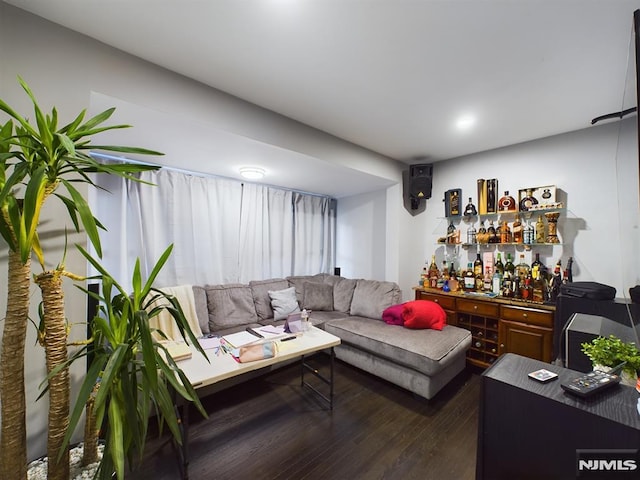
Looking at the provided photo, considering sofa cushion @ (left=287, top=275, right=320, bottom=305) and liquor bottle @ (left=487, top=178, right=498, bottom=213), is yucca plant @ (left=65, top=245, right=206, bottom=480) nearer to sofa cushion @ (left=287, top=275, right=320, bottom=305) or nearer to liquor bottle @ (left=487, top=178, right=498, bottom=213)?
sofa cushion @ (left=287, top=275, right=320, bottom=305)

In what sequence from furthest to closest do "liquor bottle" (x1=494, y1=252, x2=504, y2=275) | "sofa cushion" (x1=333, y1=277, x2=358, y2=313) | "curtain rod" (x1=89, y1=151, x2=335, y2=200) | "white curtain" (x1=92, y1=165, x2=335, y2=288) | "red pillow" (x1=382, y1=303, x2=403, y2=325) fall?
"sofa cushion" (x1=333, y1=277, x2=358, y2=313) < "liquor bottle" (x1=494, y1=252, x2=504, y2=275) < "red pillow" (x1=382, y1=303, x2=403, y2=325) < "white curtain" (x1=92, y1=165, x2=335, y2=288) < "curtain rod" (x1=89, y1=151, x2=335, y2=200)

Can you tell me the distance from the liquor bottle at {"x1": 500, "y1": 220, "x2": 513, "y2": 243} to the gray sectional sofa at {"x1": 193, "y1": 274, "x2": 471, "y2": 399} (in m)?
1.15

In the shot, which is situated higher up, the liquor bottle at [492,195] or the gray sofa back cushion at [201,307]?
the liquor bottle at [492,195]

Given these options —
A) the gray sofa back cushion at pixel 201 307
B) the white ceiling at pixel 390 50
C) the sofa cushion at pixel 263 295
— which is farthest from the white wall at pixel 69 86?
the sofa cushion at pixel 263 295

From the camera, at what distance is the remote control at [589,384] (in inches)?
29.7

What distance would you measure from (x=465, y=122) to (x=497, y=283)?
177 centimetres

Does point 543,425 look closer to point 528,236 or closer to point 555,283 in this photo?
point 555,283

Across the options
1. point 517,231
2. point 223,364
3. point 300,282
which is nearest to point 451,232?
point 517,231

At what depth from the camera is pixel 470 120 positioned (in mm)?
2332

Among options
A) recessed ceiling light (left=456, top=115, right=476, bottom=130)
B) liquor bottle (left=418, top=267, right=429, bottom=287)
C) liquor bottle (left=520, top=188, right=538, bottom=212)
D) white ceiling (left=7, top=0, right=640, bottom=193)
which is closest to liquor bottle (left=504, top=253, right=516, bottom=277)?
liquor bottle (left=520, top=188, right=538, bottom=212)

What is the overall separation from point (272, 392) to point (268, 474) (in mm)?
836

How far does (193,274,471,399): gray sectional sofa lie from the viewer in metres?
2.20

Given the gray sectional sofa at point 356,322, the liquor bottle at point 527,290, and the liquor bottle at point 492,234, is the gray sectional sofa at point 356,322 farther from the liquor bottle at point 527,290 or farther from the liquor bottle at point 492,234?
the liquor bottle at point 492,234

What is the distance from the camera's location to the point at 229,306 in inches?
115
